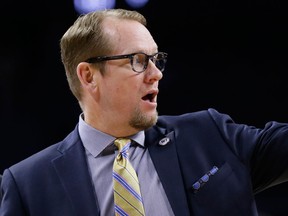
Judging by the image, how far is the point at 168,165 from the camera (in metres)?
1.61

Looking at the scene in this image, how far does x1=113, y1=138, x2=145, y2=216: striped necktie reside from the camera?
153 centimetres

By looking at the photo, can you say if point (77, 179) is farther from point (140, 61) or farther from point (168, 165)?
point (140, 61)

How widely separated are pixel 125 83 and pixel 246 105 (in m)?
1.68

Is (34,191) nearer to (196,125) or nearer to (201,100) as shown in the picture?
(196,125)

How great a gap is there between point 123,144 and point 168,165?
0.14 metres

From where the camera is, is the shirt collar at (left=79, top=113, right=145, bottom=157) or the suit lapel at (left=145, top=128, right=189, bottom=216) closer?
the suit lapel at (left=145, top=128, right=189, bottom=216)

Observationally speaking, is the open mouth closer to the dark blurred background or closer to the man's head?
the man's head

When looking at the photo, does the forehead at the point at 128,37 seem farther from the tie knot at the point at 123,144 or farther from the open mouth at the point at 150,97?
the tie knot at the point at 123,144

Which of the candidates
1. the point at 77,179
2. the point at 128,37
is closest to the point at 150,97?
the point at 128,37

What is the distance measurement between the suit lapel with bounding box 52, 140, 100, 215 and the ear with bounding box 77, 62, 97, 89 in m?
0.17

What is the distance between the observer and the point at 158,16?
321 cm

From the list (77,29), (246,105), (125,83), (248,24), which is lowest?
(246,105)

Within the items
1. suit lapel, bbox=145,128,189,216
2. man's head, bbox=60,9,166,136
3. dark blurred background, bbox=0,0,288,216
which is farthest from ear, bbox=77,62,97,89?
dark blurred background, bbox=0,0,288,216

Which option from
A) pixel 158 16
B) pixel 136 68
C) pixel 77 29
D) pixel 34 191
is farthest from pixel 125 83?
pixel 158 16
